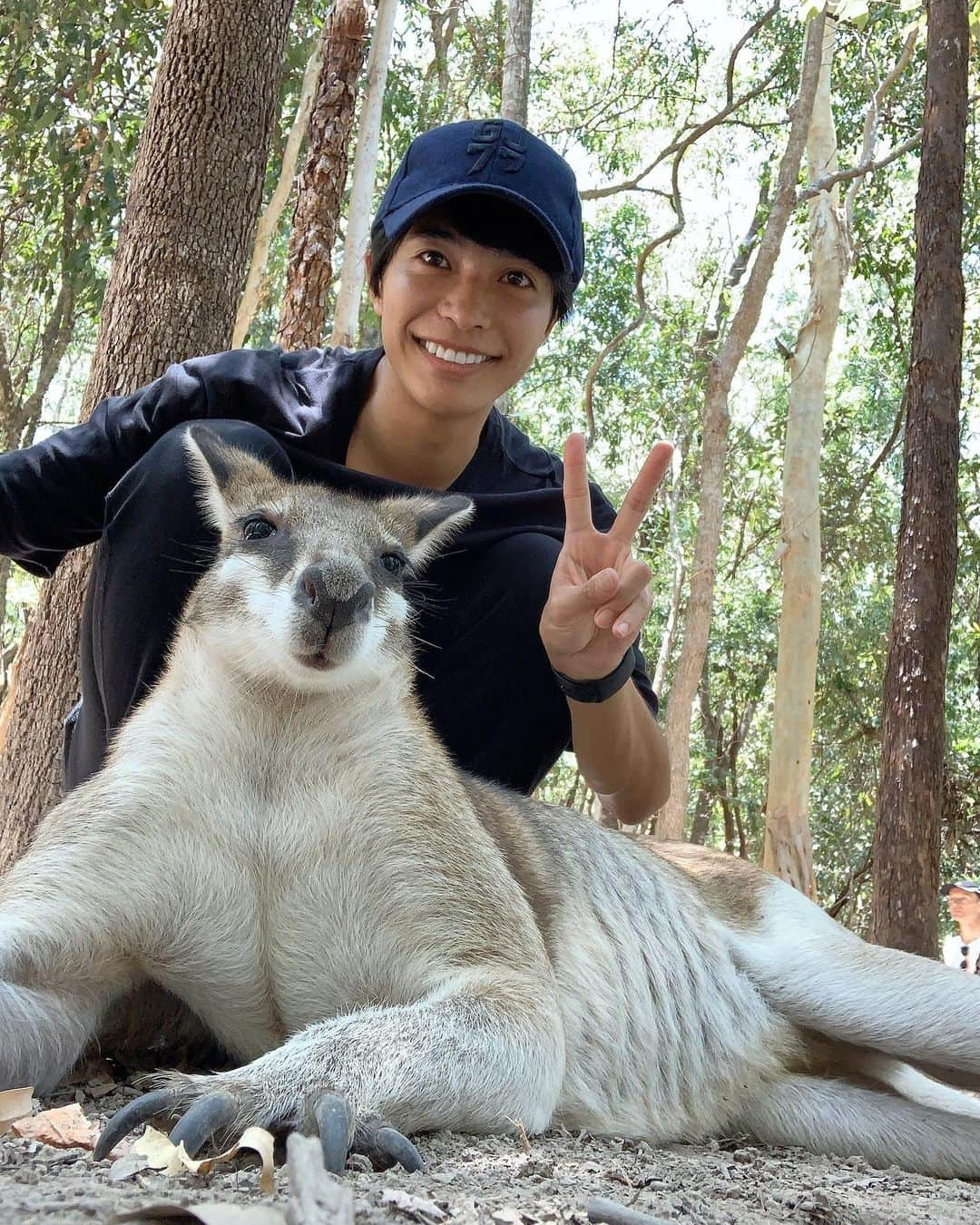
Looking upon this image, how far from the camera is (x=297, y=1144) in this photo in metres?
1.33

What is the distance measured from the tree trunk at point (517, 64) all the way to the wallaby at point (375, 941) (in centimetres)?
807


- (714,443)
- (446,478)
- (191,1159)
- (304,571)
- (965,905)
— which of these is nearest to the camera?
(191,1159)

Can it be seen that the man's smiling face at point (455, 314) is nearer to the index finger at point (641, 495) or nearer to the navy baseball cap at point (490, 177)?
the navy baseball cap at point (490, 177)

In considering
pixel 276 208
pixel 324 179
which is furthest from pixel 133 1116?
pixel 276 208

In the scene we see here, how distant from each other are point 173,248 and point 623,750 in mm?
2473

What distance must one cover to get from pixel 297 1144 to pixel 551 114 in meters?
18.9

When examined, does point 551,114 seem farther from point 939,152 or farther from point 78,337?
point 939,152

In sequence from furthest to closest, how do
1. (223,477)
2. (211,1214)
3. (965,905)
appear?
(965,905)
(223,477)
(211,1214)

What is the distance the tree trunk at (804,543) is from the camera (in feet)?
36.2

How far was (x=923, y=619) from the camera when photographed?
21.8 ft

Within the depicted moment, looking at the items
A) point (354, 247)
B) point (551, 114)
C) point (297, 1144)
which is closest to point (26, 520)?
point (297, 1144)

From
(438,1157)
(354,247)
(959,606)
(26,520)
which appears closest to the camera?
(438,1157)

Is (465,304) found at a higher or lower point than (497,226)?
lower

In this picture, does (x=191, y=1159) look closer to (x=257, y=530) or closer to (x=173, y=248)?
(x=257, y=530)
